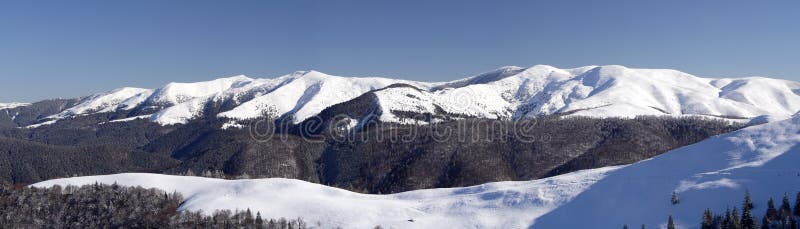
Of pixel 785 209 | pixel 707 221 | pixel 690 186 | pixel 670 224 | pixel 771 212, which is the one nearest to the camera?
pixel 771 212

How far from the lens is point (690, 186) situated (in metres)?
→ 158

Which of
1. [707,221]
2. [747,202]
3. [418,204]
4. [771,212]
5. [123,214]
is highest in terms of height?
[747,202]

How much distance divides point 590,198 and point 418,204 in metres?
55.7

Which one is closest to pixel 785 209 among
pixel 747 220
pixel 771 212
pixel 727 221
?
pixel 771 212

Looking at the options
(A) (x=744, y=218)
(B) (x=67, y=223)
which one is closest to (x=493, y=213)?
(A) (x=744, y=218)

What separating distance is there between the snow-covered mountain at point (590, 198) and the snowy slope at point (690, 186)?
0.82ft

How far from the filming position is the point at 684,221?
456 feet

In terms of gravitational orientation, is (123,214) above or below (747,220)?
below

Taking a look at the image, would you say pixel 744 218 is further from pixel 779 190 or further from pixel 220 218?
pixel 220 218

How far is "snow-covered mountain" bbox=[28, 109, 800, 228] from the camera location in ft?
488

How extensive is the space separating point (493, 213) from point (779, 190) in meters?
76.2

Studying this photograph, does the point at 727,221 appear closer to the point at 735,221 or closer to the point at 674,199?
the point at 735,221

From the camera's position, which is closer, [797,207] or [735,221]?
[735,221]

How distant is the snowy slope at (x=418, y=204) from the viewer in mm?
164750
